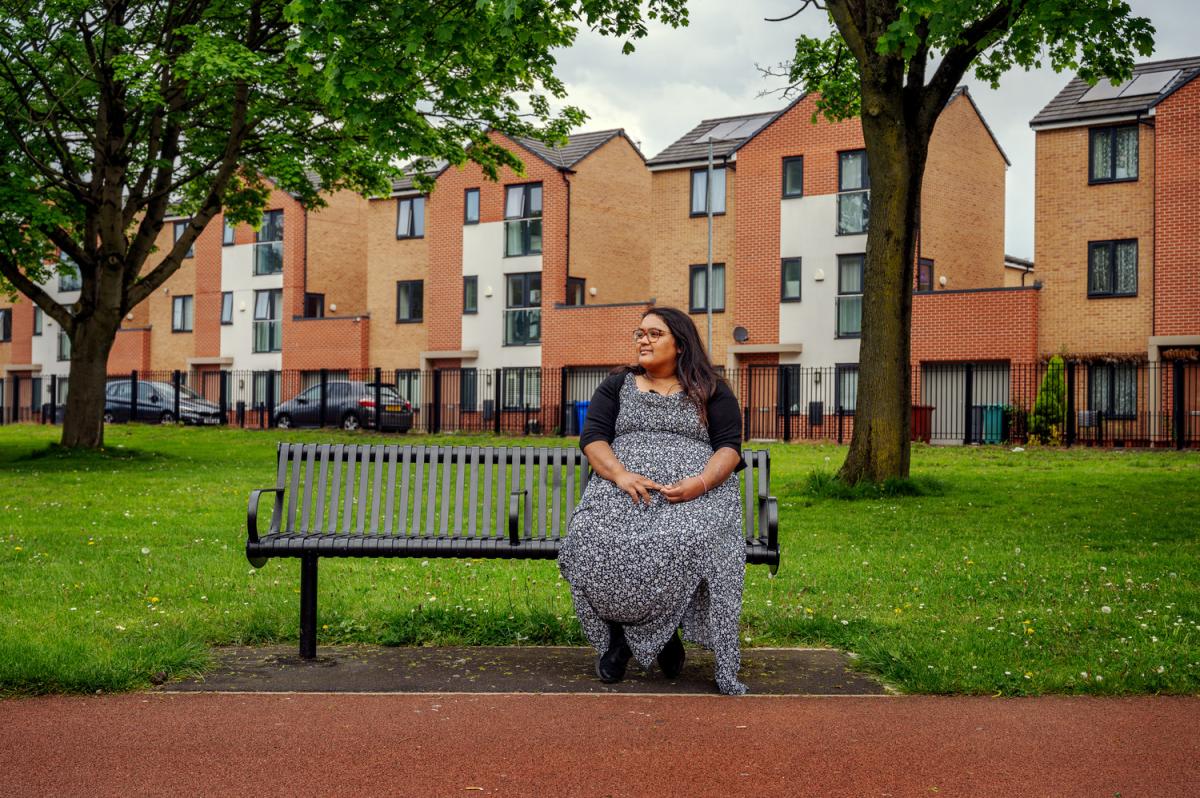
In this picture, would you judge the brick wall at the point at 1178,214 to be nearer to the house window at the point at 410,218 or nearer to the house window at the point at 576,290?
the house window at the point at 576,290

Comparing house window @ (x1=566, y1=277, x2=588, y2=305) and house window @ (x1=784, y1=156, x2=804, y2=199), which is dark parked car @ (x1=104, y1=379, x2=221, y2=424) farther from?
house window @ (x1=784, y1=156, x2=804, y2=199)

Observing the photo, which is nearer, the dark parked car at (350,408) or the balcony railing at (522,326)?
the dark parked car at (350,408)

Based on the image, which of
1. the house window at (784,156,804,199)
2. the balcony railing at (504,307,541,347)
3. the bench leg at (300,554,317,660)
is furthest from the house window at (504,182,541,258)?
the bench leg at (300,554,317,660)

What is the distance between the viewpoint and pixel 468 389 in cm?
4166

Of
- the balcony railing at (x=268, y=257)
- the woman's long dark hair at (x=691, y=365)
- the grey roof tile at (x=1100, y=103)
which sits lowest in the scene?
the woman's long dark hair at (x=691, y=365)

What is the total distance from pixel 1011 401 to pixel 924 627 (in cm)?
2511

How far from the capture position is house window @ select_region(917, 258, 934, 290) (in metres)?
34.8

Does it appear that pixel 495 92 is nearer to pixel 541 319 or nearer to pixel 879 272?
pixel 879 272

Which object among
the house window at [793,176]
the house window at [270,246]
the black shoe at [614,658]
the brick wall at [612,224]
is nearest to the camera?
the black shoe at [614,658]

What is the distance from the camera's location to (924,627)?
7.35 metres

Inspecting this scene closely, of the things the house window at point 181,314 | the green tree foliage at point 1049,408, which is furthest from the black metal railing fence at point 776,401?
the house window at point 181,314

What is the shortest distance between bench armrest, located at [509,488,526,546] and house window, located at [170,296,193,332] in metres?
47.2

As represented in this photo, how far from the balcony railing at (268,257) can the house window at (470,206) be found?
8681 millimetres

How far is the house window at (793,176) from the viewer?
36688 millimetres
